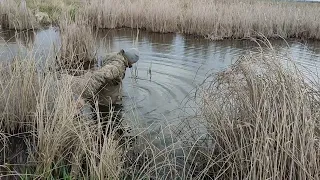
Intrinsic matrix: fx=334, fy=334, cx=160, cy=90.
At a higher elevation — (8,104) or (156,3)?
(156,3)

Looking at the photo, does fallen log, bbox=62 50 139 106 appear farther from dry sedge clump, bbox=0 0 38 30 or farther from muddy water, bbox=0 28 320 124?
dry sedge clump, bbox=0 0 38 30

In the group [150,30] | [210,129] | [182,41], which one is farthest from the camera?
[150,30]

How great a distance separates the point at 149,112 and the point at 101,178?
7.67 ft

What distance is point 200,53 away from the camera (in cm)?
895

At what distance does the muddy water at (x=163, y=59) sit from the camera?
4922 mm

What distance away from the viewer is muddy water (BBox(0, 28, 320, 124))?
4.92m

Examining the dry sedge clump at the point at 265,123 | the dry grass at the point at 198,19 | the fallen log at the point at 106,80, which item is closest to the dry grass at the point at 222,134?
the dry sedge clump at the point at 265,123

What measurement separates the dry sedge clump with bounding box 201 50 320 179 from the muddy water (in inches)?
16.6

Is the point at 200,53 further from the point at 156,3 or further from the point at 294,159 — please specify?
the point at 294,159

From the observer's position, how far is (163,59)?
26.3 feet

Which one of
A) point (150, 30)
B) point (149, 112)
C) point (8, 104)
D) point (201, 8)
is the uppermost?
point (201, 8)

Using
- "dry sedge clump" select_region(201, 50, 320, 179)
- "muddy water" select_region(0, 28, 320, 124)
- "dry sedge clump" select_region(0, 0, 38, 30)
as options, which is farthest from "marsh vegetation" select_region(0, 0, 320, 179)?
"dry sedge clump" select_region(0, 0, 38, 30)

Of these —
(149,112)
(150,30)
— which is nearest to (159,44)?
(150,30)

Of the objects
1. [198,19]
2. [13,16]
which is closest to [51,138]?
[13,16]
